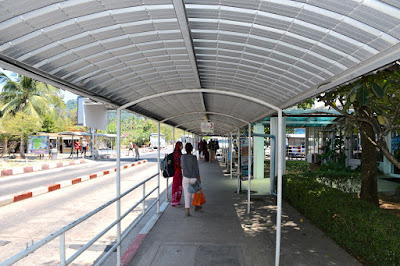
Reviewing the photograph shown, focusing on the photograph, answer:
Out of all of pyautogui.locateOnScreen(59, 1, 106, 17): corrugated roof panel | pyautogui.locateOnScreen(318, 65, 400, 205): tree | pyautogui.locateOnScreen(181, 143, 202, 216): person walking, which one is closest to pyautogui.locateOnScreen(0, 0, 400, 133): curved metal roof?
pyautogui.locateOnScreen(59, 1, 106, 17): corrugated roof panel

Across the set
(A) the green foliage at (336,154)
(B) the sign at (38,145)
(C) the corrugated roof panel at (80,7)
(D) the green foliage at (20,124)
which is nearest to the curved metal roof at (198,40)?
(C) the corrugated roof panel at (80,7)

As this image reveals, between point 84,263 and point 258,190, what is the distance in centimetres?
743

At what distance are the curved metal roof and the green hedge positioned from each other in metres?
1.98

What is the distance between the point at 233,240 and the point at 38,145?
80.2 feet

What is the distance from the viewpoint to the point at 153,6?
2617mm

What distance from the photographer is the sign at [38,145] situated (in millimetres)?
26031

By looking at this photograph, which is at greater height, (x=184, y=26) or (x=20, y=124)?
(x=20, y=124)

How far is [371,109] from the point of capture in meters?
6.78

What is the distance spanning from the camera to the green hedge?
412cm

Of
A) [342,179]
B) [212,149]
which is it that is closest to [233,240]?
[342,179]

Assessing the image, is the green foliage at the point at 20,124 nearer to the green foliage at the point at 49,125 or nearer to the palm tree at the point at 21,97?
the palm tree at the point at 21,97

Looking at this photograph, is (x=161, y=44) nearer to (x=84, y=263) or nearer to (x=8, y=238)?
(x=84, y=263)

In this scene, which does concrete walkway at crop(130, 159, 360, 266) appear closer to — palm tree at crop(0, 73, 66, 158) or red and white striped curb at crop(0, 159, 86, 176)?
red and white striped curb at crop(0, 159, 86, 176)

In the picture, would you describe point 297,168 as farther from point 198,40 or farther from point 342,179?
point 198,40
